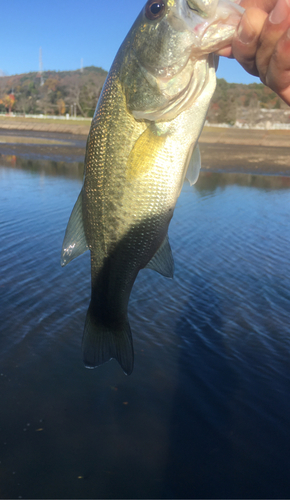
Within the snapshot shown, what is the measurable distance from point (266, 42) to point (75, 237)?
1.40m

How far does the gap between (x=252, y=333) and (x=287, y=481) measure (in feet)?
6.74

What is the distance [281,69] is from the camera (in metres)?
1.68

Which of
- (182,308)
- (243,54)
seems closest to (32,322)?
(182,308)

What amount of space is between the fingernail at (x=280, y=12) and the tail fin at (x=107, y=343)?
6.12 feet

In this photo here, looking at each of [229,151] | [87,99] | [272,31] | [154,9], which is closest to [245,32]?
[272,31]

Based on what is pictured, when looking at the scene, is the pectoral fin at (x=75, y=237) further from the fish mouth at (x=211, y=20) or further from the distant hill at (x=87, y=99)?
the distant hill at (x=87, y=99)

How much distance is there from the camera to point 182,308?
5.52 m

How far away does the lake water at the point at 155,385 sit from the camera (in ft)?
10.2

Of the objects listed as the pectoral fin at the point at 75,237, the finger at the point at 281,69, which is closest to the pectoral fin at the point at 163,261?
the pectoral fin at the point at 75,237

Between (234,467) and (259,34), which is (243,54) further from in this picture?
(234,467)

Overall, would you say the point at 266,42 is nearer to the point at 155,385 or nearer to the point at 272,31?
the point at 272,31

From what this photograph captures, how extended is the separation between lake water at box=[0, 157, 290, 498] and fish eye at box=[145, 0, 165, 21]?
10.5ft

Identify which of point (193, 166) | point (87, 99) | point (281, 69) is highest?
point (87, 99)

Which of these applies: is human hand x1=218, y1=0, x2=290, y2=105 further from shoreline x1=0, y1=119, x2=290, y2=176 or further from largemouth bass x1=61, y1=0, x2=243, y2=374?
shoreline x1=0, y1=119, x2=290, y2=176
